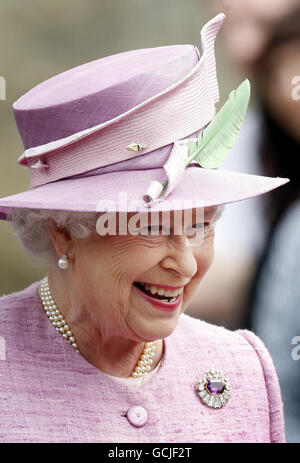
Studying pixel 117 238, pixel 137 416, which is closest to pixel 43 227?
pixel 117 238

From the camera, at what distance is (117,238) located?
153 cm

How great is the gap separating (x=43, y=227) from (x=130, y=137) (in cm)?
32

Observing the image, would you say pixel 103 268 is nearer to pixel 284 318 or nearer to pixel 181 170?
pixel 181 170

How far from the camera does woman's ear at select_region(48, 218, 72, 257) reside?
1.62 meters

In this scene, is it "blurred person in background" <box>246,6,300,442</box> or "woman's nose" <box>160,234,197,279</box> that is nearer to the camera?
"woman's nose" <box>160,234,197,279</box>

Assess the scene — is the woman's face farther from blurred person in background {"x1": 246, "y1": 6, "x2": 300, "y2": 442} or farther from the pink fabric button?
blurred person in background {"x1": 246, "y1": 6, "x2": 300, "y2": 442}

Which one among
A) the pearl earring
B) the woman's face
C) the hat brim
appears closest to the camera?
the hat brim

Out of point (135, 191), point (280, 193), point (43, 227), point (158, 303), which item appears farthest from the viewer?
point (280, 193)

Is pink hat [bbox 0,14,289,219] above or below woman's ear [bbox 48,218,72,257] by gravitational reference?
above

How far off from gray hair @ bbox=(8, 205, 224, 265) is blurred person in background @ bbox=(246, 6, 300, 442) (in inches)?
48.5

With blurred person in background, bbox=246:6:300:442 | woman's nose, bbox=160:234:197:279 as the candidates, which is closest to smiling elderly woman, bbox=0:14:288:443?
woman's nose, bbox=160:234:197:279

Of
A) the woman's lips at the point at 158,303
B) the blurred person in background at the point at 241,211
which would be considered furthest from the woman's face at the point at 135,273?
the blurred person in background at the point at 241,211

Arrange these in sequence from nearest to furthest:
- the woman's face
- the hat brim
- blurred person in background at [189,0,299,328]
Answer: the hat brim → the woman's face → blurred person in background at [189,0,299,328]

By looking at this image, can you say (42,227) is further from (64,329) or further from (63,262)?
(64,329)
